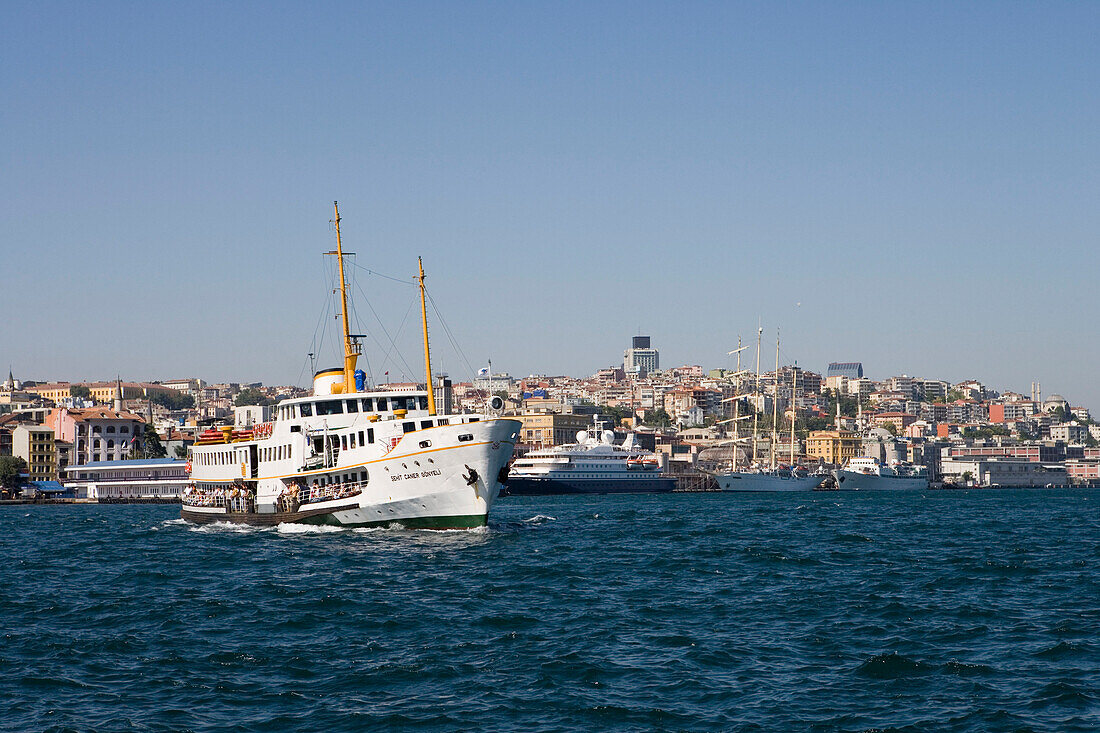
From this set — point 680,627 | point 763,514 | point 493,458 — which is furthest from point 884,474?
point 680,627

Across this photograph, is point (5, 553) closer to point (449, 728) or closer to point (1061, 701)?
A: point (449, 728)

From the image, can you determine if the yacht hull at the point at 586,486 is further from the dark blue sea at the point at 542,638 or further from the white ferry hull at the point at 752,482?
the dark blue sea at the point at 542,638

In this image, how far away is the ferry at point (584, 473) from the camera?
14138cm

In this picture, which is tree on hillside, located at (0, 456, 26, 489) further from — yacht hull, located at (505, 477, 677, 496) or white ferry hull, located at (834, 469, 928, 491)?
white ferry hull, located at (834, 469, 928, 491)

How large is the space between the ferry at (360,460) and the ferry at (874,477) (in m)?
127

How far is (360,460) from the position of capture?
4266cm

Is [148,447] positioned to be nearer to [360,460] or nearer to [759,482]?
[759,482]

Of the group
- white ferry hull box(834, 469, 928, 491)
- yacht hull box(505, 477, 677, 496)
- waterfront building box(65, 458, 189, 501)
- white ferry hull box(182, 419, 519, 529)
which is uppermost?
white ferry hull box(182, 419, 519, 529)

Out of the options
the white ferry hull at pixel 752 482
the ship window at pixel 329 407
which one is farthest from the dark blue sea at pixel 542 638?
the white ferry hull at pixel 752 482

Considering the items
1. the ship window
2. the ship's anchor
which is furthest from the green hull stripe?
the ship window

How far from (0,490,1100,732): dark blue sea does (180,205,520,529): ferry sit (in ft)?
5.53

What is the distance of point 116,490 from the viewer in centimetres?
11619

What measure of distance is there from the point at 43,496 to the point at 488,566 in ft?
321

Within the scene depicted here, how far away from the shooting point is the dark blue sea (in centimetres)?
1664
